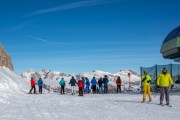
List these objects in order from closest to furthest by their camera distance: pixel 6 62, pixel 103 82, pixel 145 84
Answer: pixel 145 84
pixel 103 82
pixel 6 62

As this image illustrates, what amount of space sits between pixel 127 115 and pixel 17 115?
474cm

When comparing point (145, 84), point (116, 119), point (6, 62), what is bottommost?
point (116, 119)

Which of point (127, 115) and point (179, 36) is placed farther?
point (179, 36)

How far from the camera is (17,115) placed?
1443 centimetres

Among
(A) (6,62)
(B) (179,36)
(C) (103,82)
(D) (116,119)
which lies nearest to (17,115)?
(D) (116,119)

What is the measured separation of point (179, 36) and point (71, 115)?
24.0 meters

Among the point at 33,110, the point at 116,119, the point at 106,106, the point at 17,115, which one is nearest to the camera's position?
the point at 116,119

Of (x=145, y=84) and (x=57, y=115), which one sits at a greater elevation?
(x=145, y=84)

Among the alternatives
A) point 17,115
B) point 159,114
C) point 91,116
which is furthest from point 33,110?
point 159,114

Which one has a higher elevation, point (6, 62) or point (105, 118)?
point (6, 62)

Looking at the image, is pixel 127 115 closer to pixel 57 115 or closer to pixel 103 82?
→ pixel 57 115

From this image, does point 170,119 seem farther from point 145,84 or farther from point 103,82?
point 103,82

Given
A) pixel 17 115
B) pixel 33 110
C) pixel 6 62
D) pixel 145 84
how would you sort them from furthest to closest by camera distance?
pixel 6 62, pixel 145 84, pixel 33 110, pixel 17 115

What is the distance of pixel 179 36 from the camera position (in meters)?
35.7
